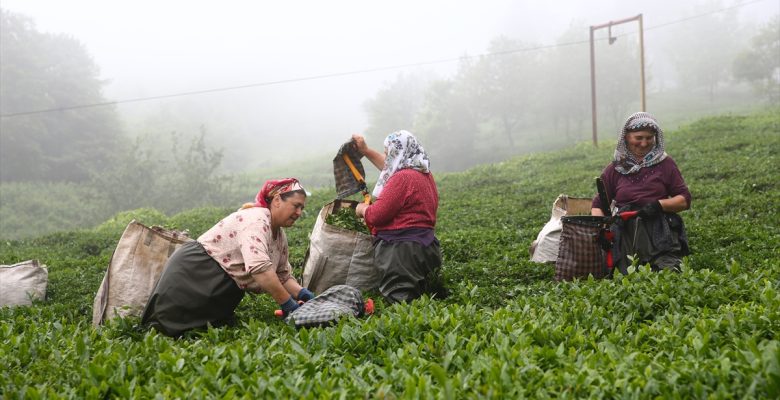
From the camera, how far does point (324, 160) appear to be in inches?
2200

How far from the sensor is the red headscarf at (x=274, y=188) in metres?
4.79

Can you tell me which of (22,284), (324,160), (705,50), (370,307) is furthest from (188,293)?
(705,50)

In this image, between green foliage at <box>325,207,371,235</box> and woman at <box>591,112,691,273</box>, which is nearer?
woman at <box>591,112,691,273</box>

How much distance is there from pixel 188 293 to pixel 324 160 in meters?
51.7

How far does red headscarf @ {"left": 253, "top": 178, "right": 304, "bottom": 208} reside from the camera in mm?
4785

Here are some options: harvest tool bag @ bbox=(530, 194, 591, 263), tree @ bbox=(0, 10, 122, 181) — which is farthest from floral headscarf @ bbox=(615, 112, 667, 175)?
tree @ bbox=(0, 10, 122, 181)

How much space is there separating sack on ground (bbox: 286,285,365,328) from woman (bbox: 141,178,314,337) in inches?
5.8

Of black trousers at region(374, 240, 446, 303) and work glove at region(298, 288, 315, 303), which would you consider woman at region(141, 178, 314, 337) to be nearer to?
work glove at region(298, 288, 315, 303)

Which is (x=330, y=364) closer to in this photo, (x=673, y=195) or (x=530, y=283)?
(x=530, y=283)

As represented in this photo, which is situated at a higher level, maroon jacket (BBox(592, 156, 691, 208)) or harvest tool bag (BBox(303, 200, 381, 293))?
maroon jacket (BBox(592, 156, 691, 208))

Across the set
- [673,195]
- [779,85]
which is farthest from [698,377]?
[779,85]

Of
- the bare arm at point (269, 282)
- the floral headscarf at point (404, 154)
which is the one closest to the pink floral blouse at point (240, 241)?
the bare arm at point (269, 282)

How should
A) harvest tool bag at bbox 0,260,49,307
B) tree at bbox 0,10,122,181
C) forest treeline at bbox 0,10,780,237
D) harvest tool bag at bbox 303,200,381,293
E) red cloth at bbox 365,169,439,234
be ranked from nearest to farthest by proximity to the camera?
red cloth at bbox 365,169,439,234, harvest tool bag at bbox 303,200,381,293, harvest tool bag at bbox 0,260,49,307, forest treeline at bbox 0,10,780,237, tree at bbox 0,10,122,181

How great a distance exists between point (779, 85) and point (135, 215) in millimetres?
46079
